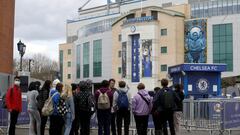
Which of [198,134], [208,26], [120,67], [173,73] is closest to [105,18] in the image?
[120,67]

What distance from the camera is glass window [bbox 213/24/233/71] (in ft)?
229

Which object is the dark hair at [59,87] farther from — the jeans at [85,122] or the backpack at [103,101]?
the backpack at [103,101]

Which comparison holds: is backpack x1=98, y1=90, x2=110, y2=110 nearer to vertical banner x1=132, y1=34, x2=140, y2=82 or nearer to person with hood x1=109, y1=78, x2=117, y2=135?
person with hood x1=109, y1=78, x2=117, y2=135

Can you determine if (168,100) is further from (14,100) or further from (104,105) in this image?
(14,100)

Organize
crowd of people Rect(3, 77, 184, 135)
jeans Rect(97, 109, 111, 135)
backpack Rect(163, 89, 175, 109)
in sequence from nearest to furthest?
crowd of people Rect(3, 77, 184, 135) < backpack Rect(163, 89, 175, 109) < jeans Rect(97, 109, 111, 135)

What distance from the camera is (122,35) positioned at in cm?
7812

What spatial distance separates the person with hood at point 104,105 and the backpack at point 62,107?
228 cm

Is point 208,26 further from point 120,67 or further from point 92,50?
point 92,50

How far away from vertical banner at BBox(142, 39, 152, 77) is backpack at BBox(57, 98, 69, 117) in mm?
61521

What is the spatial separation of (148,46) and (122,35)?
5943 mm

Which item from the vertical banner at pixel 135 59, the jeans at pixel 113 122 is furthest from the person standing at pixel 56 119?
the vertical banner at pixel 135 59

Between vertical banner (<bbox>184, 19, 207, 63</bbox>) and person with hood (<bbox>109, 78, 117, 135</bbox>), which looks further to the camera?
vertical banner (<bbox>184, 19, 207, 63</bbox>)

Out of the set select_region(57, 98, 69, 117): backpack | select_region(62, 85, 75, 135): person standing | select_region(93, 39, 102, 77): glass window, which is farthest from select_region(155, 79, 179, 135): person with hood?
select_region(93, 39, 102, 77): glass window

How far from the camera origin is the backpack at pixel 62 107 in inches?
465
